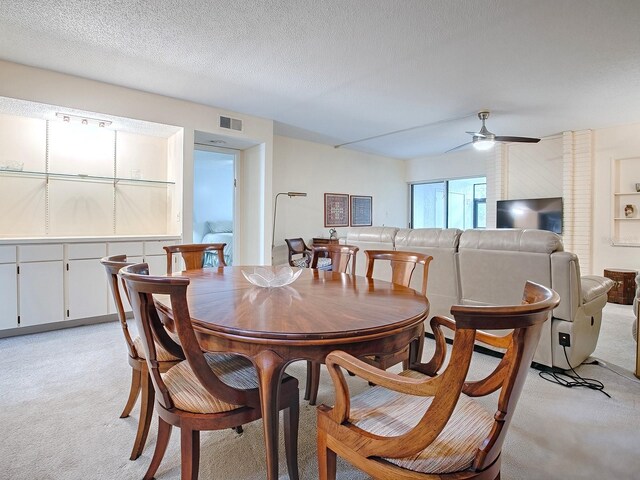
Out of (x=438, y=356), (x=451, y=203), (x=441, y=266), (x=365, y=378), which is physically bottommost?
(x=438, y=356)

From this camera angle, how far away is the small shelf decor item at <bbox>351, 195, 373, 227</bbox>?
7.16 meters

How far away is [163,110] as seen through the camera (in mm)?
4016

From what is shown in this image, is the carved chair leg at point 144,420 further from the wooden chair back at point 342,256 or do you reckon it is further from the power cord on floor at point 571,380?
the power cord on floor at point 571,380

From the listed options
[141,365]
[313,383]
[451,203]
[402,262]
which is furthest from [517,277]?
[451,203]

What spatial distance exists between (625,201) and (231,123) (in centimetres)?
598

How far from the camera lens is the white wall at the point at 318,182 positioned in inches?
236

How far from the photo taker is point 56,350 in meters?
2.95

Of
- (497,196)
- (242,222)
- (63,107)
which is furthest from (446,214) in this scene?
(63,107)

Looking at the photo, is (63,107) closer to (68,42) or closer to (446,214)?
(68,42)

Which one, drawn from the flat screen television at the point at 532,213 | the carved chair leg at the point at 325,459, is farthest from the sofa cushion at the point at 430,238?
the flat screen television at the point at 532,213

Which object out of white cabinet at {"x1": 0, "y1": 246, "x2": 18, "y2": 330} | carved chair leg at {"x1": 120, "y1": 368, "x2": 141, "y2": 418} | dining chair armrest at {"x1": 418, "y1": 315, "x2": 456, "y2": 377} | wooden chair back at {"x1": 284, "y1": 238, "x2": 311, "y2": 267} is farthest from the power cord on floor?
white cabinet at {"x1": 0, "y1": 246, "x2": 18, "y2": 330}

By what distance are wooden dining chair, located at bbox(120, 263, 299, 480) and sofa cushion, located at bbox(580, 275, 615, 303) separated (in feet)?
7.82

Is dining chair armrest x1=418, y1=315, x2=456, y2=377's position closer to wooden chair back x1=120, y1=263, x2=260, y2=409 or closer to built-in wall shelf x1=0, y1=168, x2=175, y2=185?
wooden chair back x1=120, y1=263, x2=260, y2=409

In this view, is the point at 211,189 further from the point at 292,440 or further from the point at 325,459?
the point at 325,459
